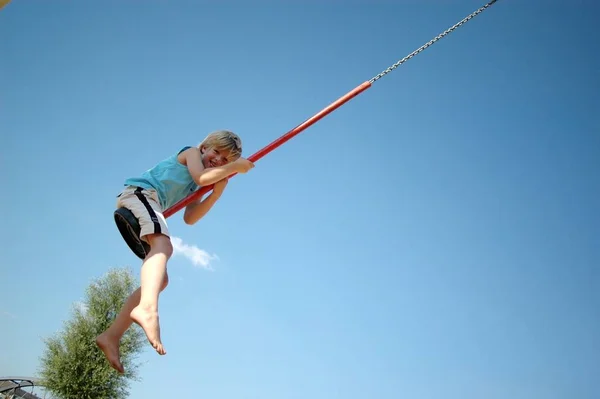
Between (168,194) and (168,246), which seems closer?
(168,246)

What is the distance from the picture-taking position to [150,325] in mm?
2457

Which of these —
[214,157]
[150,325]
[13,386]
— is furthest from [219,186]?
[13,386]

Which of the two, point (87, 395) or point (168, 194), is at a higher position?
point (168, 194)

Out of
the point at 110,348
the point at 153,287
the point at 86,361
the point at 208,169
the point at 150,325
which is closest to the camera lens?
the point at 150,325

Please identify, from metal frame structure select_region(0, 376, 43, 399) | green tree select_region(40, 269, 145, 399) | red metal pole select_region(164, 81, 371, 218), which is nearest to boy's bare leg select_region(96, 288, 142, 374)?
red metal pole select_region(164, 81, 371, 218)

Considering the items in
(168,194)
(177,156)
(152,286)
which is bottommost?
(152,286)

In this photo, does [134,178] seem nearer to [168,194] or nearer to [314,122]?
[168,194]

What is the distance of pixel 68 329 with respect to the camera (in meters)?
20.5

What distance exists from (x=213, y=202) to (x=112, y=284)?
66.6ft

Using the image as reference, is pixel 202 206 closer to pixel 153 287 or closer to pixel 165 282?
pixel 165 282

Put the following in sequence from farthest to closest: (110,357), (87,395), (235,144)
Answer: (87,395) < (235,144) < (110,357)

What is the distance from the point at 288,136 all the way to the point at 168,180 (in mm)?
917

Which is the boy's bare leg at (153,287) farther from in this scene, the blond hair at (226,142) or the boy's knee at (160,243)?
the blond hair at (226,142)

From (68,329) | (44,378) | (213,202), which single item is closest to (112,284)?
(68,329)
